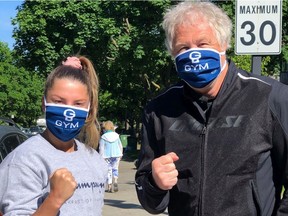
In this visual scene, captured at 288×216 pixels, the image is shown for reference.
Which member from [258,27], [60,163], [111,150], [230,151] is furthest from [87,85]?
[111,150]

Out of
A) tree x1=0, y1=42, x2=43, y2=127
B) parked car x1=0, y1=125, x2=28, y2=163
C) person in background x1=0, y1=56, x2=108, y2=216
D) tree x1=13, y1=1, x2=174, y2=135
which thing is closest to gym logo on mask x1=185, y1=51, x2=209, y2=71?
person in background x1=0, y1=56, x2=108, y2=216

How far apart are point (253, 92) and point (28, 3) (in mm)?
23711

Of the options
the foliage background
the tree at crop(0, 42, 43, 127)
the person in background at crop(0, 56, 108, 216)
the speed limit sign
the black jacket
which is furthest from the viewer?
the tree at crop(0, 42, 43, 127)

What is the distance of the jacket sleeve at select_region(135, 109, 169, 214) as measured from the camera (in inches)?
101

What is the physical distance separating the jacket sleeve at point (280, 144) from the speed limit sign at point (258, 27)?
11.4ft

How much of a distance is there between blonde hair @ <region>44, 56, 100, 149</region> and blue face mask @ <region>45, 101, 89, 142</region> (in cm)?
14

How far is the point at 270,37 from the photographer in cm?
593

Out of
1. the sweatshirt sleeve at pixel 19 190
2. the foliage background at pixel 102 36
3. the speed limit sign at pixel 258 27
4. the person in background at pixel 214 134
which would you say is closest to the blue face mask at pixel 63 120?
the sweatshirt sleeve at pixel 19 190

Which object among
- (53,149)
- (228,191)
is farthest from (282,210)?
(53,149)

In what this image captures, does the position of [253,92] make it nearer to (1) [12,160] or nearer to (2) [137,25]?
(1) [12,160]

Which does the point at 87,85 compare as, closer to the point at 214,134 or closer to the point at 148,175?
the point at 148,175

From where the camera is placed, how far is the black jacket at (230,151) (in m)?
2.44

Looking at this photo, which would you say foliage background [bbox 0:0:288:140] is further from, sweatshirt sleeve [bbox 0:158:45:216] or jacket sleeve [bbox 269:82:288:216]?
sweatshirt sleeve [bbox 0:158:45:216]

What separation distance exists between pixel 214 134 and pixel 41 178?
2.64 feet
